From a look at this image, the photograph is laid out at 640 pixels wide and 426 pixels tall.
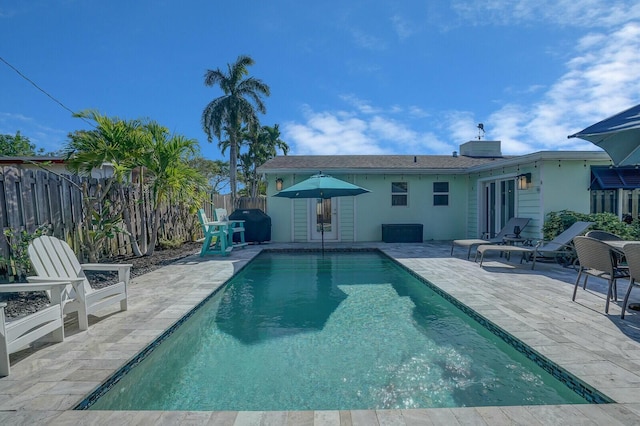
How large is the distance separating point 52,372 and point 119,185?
571 centimetres

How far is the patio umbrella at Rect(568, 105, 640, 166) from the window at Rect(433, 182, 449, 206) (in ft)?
24.4

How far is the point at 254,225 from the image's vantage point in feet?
35.3

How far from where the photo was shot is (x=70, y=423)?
1849 millimetres

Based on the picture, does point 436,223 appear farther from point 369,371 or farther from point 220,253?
point 369,371

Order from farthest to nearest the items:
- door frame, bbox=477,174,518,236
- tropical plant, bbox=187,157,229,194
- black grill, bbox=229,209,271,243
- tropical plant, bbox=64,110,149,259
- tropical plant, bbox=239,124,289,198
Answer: tropical plant, bbox=239,124,289,198 → tropical plant, bbox=187,157,229,194 → black grill, bbox=229,209,271,243 → door frame, bbox=477,174,518,236 → tropical plant, bbox=64,110,149,259

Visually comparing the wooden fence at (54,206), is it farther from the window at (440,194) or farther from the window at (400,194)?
the window at (440,194)

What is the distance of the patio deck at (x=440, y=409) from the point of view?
6.23 ft

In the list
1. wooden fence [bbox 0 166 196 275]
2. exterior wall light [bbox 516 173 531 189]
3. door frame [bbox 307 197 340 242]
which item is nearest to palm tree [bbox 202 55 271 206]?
Answer: door frame [bbox 307 197 340 242]

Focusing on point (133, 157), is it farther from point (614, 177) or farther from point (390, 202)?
point (614, 177)

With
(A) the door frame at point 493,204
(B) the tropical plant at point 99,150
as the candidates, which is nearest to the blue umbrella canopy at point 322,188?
(B) the tropical plant at point 99,150

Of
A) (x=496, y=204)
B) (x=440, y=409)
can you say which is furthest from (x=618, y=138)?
(x=496, y=204)

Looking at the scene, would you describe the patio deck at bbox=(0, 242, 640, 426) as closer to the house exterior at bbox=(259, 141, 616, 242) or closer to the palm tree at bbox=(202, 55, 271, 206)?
the house exterior at bbox=(259, 141, 616, 242)

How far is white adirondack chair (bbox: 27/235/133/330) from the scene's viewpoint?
3.14 meters

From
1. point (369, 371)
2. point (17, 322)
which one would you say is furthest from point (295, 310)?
point (17, 322)
